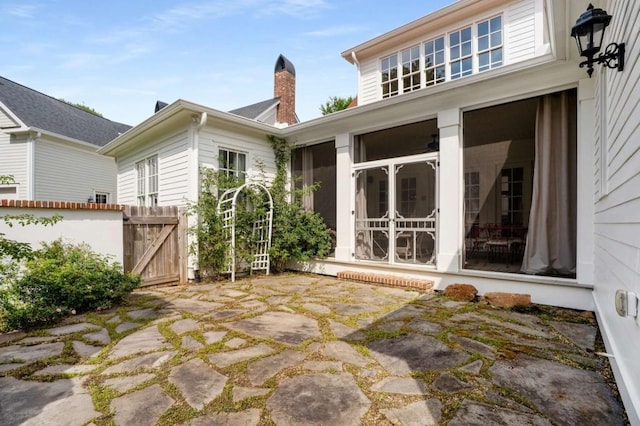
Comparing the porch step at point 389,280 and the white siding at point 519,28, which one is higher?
the white siding at point 519,28

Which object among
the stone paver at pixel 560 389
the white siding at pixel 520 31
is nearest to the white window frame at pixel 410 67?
the white siding at pixel 520 31

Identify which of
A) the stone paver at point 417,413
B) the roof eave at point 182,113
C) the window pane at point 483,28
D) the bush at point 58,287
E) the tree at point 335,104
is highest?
the tree at point 335,104

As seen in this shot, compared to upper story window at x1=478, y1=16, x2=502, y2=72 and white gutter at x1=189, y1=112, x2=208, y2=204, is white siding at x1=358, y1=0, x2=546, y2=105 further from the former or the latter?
white gutter at x1=189, y1=112, x2=208, y2=204

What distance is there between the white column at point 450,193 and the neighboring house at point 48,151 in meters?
10.5

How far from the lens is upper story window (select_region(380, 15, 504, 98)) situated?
275 inches

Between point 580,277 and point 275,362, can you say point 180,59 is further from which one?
point 580,277

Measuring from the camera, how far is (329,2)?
5941 millimetres

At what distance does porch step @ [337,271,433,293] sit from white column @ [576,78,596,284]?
1882 millimetres

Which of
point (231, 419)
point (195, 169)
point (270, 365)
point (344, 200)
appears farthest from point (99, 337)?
point (344, 200)

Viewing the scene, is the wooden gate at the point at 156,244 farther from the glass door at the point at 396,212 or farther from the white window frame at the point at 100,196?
the white window frame at the point at 100,196

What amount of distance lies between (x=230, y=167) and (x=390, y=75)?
5322mm

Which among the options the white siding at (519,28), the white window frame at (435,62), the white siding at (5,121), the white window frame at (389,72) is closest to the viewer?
the white siding at (519,28)

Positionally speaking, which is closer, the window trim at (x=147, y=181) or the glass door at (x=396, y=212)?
the glass door at (x=396, y=212)

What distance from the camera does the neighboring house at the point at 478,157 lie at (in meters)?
2.46
